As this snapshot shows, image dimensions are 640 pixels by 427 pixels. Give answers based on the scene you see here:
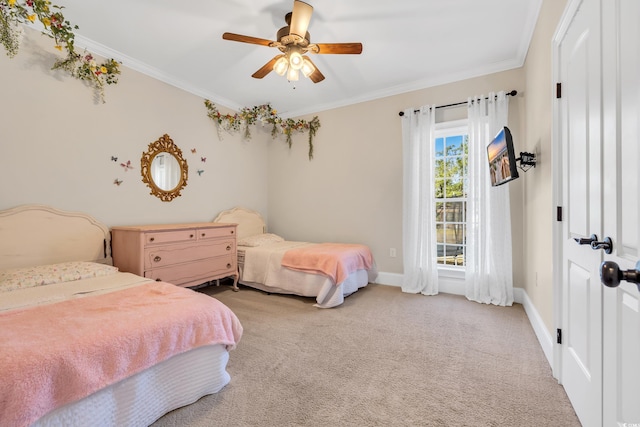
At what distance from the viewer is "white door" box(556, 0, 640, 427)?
36.5 inches

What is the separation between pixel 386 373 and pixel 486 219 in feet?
7.29

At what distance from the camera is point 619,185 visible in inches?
39.6

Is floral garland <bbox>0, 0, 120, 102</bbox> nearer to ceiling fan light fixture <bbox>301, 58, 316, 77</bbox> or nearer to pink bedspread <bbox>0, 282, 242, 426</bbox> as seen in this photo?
ceiling fan light fixture <bbox>301, 58, 316, 77</bbox>

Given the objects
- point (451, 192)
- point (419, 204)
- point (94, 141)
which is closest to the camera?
point (94, 141)

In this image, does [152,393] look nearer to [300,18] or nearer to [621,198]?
[621,198]

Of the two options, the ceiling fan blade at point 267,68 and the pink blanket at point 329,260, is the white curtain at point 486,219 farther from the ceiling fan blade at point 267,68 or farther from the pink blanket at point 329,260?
the ceiling fan blade at point 267,68

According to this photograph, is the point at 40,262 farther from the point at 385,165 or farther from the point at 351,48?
Result: the point at 385,165

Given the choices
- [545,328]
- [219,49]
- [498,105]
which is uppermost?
[219,49]

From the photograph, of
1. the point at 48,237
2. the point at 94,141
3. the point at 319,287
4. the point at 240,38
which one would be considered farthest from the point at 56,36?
the point at 319,287

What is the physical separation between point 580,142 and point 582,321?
0.88 metres

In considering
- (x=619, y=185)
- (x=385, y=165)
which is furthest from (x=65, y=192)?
(x=619, y=185)

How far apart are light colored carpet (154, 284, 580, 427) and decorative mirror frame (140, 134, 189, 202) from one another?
1.87 m

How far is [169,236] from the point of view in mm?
2988

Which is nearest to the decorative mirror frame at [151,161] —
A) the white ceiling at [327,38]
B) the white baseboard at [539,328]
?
the white ceiling at [327,38]
